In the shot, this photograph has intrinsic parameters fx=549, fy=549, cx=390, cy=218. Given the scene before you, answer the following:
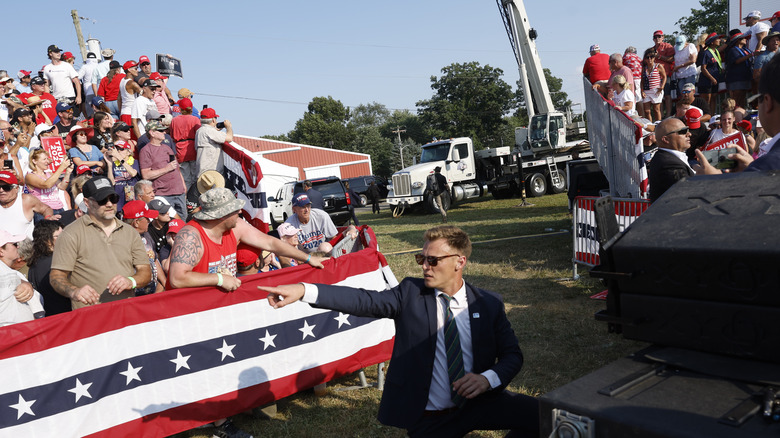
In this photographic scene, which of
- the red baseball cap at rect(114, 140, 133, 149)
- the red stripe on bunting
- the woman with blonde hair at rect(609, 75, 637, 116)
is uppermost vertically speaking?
the woman with blonde hair at rect(609, 75, 637, 116)

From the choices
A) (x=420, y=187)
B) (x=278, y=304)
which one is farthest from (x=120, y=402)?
(x=420, y=187)

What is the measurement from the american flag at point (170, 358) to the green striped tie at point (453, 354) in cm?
223

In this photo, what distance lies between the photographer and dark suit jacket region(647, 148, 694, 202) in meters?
4.62

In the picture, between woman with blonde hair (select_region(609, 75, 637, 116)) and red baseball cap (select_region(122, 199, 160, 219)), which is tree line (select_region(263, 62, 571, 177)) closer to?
woman with blonde hair (select_region(609, 75, 637, 116))

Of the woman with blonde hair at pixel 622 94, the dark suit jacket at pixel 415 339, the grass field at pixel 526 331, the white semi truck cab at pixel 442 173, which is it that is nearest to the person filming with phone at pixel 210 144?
the grass field at pixel 526 331

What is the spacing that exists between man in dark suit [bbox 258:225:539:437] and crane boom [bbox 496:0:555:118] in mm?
22555

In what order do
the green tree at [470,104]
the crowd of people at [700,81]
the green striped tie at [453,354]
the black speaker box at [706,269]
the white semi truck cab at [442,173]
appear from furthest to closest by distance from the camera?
the green tree at [470,104] < the white semi truck cab at [442,173] < the crowd of people at [700,81] < the green striped tie at [453,354] < the black speaker box at [706,269]

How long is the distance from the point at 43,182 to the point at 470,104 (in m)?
72.7

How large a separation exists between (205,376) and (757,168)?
399cm

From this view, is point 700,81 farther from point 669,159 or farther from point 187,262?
point 187,262

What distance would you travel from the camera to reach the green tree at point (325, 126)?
8594 cm

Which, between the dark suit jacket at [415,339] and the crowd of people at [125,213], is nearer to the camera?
the dark suit jacket at [415,339]

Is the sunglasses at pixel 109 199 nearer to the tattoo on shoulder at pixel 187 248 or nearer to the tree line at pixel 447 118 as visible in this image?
the tattoo on shoulder at pixel 187 248

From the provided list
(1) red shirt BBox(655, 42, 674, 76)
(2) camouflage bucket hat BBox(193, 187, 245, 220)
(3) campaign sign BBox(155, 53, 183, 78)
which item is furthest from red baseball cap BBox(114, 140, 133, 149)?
(1) red shirt BBox(655, 42, 674, 76)
